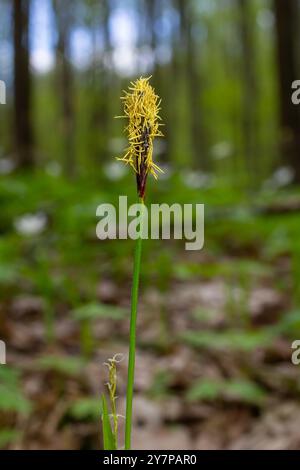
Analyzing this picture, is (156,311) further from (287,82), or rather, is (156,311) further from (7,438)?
(287,82)

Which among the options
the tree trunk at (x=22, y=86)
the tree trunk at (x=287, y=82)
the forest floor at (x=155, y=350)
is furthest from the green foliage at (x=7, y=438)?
the tree trunk at (x=22, y=86)

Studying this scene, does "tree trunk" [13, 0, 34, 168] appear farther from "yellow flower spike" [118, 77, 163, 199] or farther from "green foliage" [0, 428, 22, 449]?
"yellow flower spike" [118, 77, 163, 199]

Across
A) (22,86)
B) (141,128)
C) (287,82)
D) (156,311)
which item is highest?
(22,86)

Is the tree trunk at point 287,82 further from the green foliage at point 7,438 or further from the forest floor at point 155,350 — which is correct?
the green foliage at point 7,438

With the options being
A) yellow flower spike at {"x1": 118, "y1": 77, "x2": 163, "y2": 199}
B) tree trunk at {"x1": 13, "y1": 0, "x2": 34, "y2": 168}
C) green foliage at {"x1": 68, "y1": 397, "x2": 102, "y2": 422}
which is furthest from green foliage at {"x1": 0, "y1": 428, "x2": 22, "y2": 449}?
A: tree trunk at {"x1": 13, "y1": 0, "x2": 34, "y2": 168}

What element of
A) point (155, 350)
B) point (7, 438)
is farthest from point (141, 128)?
point (155, 350)

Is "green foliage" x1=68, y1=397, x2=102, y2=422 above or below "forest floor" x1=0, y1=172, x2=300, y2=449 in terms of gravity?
below
